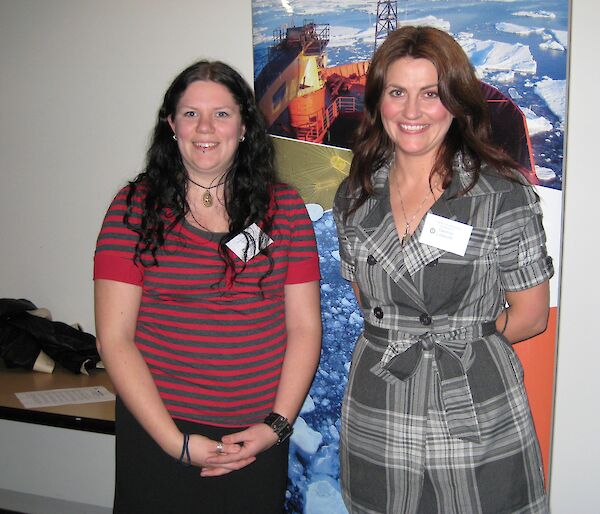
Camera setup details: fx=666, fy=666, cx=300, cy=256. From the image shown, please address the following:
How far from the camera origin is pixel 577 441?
230 cm

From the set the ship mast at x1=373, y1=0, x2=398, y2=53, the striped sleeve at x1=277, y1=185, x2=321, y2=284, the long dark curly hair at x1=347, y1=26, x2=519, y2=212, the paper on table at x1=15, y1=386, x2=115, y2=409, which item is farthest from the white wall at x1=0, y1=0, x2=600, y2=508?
the striped sleeve at x1=277, y1=185, x2=321, y2=284

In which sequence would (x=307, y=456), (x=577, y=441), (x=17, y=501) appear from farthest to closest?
(x=17, y=501), (x=307, y=456), (x=577, y=441)

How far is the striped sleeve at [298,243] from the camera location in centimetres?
183

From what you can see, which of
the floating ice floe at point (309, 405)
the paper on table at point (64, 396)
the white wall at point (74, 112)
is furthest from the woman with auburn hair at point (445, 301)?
the paper on table at point (64, 396)

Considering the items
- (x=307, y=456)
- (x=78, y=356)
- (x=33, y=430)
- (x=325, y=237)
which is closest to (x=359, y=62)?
(x=325, y=237)

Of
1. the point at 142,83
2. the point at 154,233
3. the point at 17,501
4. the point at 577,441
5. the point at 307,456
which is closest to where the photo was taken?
the point at 154,233

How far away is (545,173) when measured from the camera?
211 centimetres

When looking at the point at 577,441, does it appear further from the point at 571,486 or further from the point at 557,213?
the point at 557,213

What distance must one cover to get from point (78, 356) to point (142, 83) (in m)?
1.27

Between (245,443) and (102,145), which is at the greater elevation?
(102,145)

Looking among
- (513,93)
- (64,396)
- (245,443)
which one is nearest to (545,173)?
(513,93)

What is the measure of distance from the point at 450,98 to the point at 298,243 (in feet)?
1.85

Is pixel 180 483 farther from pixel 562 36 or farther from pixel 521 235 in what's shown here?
pixel 562 36

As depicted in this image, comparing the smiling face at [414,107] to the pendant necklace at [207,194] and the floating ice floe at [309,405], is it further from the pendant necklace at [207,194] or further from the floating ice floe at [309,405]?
the floating ice floe at [309,405]
